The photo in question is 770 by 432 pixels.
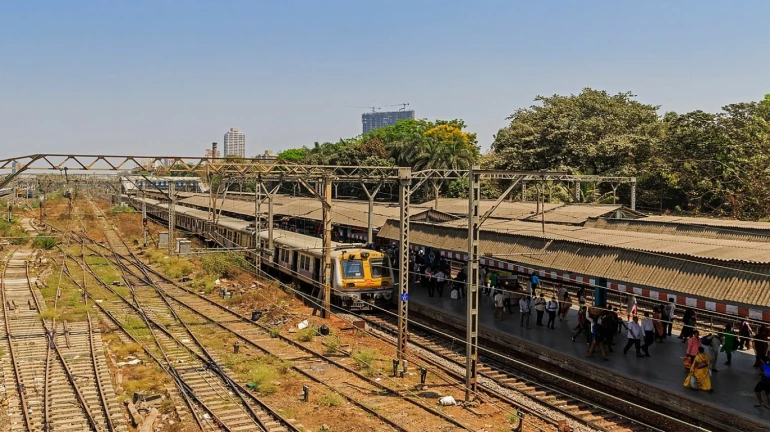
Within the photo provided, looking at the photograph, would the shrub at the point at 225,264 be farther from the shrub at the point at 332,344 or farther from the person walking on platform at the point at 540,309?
the person walking on platform at the point at 540,309

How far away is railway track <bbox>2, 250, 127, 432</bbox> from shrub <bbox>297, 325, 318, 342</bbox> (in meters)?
5.79

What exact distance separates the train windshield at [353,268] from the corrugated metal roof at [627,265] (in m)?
3.13

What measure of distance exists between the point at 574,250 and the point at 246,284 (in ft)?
56.9

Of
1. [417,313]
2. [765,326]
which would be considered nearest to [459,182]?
[417,313]

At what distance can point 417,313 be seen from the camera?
942 inches

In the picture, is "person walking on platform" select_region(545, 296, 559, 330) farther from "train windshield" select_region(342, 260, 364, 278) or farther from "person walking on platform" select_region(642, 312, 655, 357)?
"train windshield" select_region(342, 260, 364, 278)

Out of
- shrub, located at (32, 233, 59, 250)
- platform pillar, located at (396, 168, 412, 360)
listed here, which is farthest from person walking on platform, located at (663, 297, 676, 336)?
shrub, located at (32, 233, 59, 250)

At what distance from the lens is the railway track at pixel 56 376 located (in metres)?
13.4

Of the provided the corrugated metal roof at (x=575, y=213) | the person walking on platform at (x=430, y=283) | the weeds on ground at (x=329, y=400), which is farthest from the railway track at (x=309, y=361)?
the corrugated metal roof at (x=575, y=213)

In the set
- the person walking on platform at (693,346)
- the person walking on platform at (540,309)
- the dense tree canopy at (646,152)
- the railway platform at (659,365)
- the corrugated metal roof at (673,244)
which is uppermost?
the dense tree canopy at (646,152)

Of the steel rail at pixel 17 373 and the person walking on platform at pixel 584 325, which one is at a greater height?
the person walking on platform at pixel 584 325

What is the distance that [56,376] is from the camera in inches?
645

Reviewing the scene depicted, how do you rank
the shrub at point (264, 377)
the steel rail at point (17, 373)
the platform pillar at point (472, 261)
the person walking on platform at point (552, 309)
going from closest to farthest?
the steel rail at point (17, 373)
the platform pillar at point (472, 261)
the shrub at point (264, 377)
the person walking on platform at point (552, 309)

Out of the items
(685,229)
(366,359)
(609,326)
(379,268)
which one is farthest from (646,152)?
(366,359)
